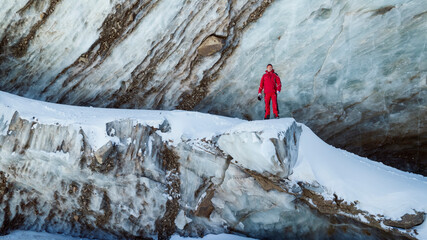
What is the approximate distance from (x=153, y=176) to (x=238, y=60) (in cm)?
344

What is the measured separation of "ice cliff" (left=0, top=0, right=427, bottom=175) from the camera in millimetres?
7133

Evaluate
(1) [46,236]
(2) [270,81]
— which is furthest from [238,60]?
(1) [46,236]

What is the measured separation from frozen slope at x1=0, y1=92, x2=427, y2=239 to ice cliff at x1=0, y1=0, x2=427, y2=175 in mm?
1466

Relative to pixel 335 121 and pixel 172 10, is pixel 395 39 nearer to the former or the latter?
pixel 335 121

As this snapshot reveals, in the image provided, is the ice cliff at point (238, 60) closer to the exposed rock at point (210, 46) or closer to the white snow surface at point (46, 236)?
the exposed rock at point (210, 46)

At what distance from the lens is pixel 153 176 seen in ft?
20.9

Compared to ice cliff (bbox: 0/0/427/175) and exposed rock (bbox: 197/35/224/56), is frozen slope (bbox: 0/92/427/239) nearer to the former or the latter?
ice cliff (bbox: 0/0/427/175)

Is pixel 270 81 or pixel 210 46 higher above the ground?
pixel 210 46

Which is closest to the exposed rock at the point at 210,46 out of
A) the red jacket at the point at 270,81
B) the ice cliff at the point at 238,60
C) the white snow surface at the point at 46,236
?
the ice cliff at the point at 238,60

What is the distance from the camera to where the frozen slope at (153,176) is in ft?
19.7

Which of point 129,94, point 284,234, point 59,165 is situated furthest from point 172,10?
point 284,234

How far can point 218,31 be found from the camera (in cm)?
773

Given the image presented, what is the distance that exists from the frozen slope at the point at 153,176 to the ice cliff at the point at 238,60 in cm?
147

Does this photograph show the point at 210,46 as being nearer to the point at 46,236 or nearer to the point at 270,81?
the point at 270,81
